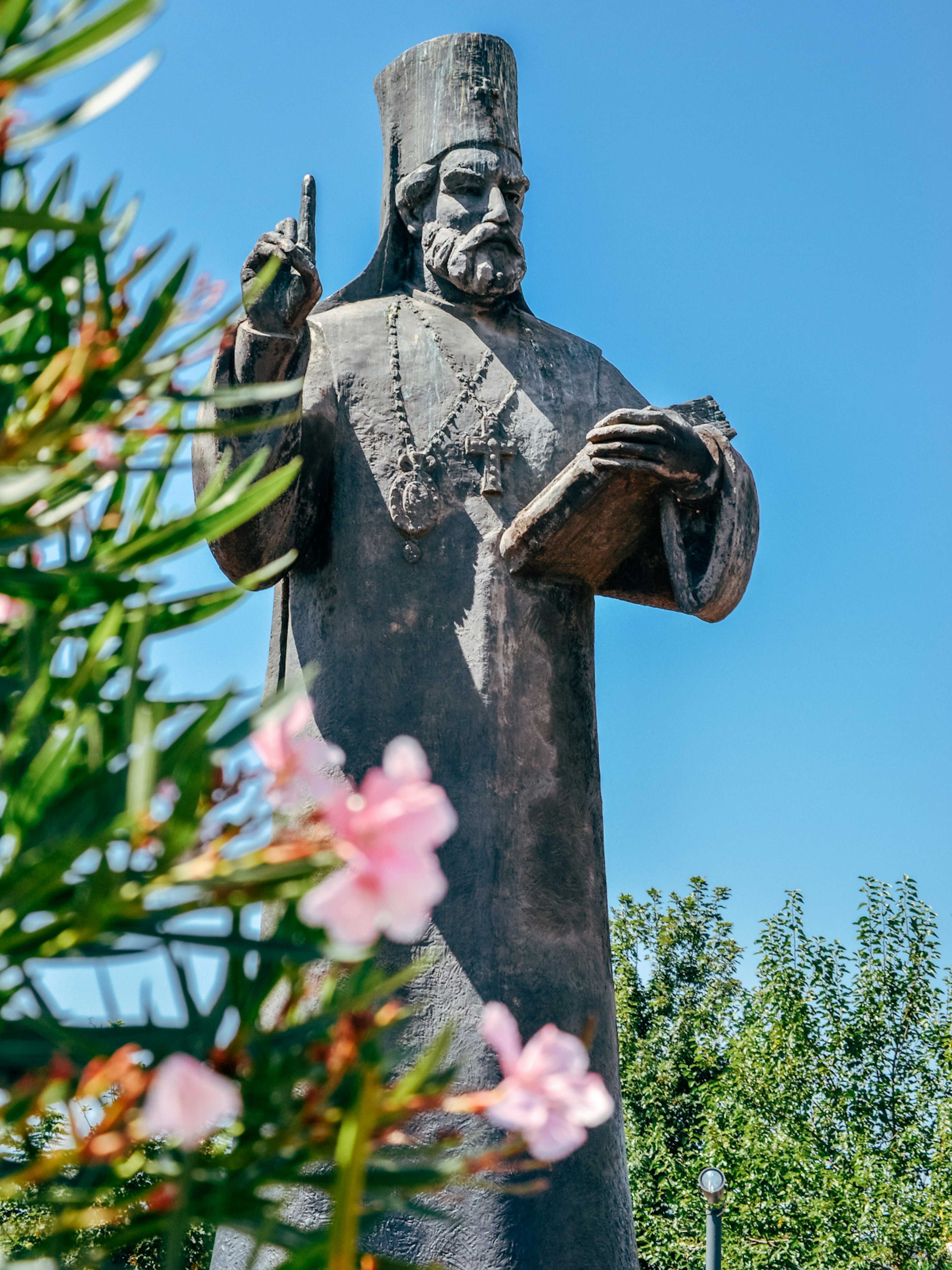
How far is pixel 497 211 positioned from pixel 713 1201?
33.7ft

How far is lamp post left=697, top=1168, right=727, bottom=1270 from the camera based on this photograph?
1200 centimetres

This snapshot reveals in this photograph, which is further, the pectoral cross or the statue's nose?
the statue's nose

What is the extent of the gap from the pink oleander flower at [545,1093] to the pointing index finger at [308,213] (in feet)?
9.64

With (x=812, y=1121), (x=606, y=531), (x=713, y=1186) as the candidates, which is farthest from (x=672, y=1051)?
(x=606, y=531)

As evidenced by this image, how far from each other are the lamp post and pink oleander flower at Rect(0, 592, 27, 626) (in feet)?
37.8

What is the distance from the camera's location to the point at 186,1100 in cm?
101

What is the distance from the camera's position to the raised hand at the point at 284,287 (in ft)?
10.6

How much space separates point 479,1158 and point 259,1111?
0.59ft

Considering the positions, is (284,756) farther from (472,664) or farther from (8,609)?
(472,664)

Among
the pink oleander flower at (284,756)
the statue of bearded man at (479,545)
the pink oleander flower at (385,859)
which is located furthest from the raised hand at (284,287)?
the pink oleander flower at (385,859)

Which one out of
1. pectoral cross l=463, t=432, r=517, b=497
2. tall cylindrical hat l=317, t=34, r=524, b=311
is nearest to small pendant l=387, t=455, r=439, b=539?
pectoral cross l=463, t=432, r=517, b=497

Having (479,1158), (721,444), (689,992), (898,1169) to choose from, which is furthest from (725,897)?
(479,1158)

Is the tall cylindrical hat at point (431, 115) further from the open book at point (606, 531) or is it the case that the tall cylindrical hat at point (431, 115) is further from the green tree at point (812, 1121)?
the green tree at point (812, 1121)

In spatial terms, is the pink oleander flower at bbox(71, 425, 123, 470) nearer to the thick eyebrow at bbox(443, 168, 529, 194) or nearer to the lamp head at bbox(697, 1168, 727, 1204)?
the thick eyebrow at bbox(443, 168, 529, 194)
